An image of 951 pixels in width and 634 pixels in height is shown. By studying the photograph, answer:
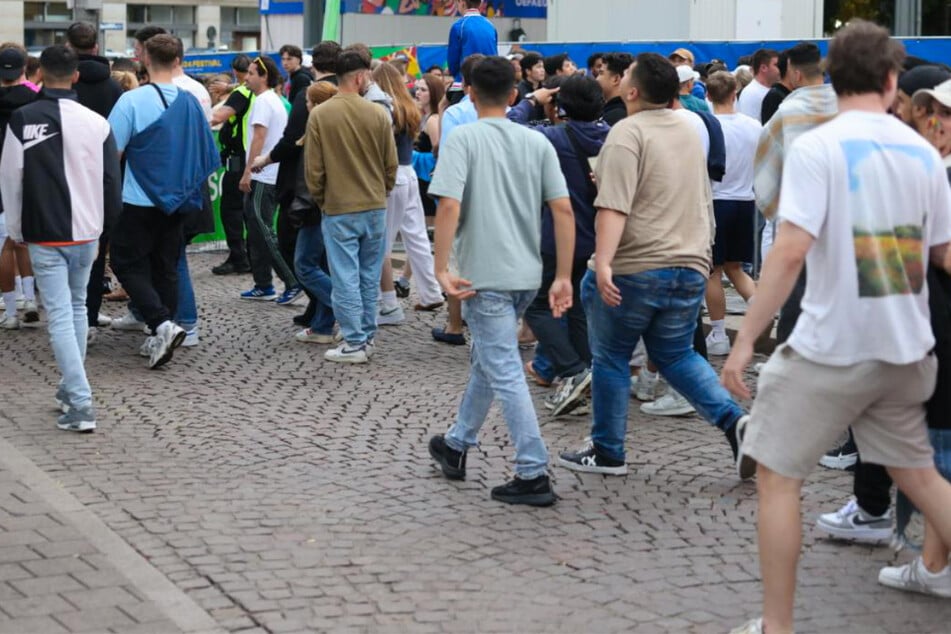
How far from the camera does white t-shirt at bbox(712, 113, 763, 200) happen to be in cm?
991

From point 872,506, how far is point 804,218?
1955mm

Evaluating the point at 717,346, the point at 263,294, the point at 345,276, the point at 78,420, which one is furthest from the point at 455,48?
the point at 78,420

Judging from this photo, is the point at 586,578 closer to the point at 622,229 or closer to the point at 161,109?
the point at 622,229

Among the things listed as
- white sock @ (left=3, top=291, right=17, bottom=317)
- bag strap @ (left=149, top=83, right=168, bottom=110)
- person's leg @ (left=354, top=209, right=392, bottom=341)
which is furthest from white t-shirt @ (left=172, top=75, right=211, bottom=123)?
white sock @ (left=3, top=291, right=17, bottom=317)

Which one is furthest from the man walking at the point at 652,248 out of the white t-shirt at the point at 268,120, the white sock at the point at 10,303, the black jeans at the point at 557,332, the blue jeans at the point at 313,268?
the white sock at the point at 10,303

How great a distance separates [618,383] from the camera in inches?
271

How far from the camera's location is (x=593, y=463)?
709cm

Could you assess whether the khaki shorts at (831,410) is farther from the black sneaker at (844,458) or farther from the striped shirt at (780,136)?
the black sneaker at (844,458)

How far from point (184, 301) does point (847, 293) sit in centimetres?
670

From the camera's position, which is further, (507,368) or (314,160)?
(314,160)

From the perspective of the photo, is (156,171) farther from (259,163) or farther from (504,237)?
(504,237)

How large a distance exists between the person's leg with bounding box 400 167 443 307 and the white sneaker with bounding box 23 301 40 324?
9.01ft

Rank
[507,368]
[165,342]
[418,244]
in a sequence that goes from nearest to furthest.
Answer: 1. [507,368]
2. [165,342]
3. [418,244]

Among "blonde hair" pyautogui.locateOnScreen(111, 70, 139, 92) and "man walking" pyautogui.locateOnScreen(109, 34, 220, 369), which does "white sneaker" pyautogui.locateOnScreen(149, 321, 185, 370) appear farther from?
"blonde hair" pyautogui.locateOnScreen(111, 70, 139, 92)
